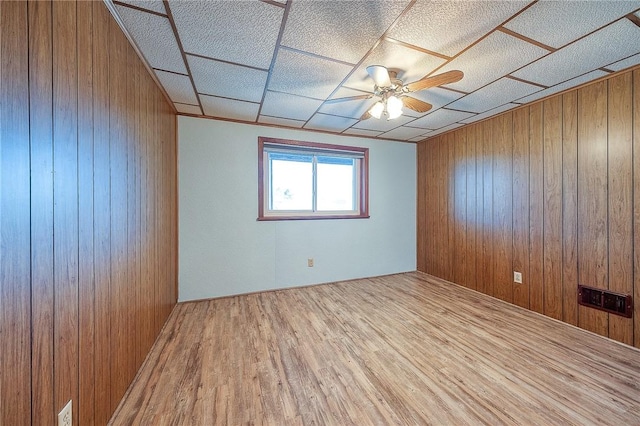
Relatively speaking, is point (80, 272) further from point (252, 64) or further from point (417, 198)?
point (417, 198)

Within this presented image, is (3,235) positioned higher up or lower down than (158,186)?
lower down

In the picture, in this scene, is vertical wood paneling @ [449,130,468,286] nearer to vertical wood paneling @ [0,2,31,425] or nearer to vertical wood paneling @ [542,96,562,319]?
vertical wood paneling @ [542,96,562,319]

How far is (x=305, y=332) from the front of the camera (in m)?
2.31

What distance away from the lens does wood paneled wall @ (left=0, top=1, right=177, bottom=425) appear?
0.77 m

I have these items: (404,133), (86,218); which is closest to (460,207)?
(404,133)

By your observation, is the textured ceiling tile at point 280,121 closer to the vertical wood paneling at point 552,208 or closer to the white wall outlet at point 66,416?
the vertical wood paneling at point 552,208

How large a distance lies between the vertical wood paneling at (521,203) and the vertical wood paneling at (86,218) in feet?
12.4

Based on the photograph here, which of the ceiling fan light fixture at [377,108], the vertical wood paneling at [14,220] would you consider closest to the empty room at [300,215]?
the vertical wood paneling at [14,220]

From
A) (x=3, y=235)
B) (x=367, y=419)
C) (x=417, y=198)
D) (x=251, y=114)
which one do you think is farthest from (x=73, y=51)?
(x=417, y=198)

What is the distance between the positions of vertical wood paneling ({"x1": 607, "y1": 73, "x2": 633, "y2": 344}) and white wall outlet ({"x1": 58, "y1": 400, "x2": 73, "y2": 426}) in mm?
3736

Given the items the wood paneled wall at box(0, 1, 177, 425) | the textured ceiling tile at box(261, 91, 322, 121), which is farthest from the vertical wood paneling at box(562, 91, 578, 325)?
the wood paneled wall at box(0, 1, 177, 425)

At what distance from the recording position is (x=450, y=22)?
1448 millimetres

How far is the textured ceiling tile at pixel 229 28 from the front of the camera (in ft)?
4.44

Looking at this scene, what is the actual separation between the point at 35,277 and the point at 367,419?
64.7 inches
